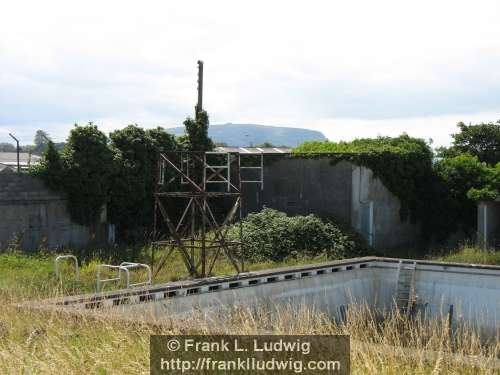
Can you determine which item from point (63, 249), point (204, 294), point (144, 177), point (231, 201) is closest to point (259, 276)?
point (204, 294)

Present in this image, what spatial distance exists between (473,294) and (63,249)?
10.6m

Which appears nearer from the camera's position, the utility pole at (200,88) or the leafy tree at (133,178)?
the leafy tree at (133,178)

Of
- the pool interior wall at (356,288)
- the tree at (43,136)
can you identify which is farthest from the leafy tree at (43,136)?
the pool interior wall at (356,288)

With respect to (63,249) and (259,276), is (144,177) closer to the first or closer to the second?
(63,249)

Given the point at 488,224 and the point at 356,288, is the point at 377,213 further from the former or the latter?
Answer: the point at 356,288

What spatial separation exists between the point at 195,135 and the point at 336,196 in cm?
529

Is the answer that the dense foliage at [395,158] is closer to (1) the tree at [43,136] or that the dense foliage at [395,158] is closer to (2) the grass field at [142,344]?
(1) the tree at [43,136]

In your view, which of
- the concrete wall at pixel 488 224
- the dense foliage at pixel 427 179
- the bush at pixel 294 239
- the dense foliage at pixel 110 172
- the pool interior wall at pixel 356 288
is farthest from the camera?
the dense foliage at pixel 427 179

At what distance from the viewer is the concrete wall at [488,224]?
20.8m

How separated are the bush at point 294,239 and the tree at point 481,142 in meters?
12.3

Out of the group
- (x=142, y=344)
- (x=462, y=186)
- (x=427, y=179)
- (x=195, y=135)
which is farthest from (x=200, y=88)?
(x=142, y=344)

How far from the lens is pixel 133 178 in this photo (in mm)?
A: 19453

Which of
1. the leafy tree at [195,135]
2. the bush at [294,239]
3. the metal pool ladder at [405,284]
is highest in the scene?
the leafy tree at [195,135]

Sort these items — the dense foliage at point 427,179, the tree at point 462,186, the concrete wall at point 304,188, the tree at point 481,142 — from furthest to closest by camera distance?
1. the tree at point 481,142
2. the tree at point 462,186
3. the dense foliage at point 427,179
4. the concrete wall at point 304,188
